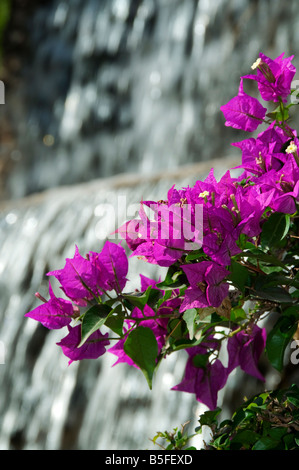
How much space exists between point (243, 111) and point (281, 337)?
240 millimetres

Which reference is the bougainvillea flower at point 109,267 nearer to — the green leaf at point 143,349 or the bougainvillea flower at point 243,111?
the green leaf at point 143,349

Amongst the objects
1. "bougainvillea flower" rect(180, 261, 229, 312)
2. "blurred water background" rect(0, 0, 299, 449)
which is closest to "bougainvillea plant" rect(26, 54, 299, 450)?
"bougainvillea flower" rect(180, 261, 229, 312)

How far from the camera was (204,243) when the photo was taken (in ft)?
2.03

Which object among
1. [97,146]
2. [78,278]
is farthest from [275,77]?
[97,146]

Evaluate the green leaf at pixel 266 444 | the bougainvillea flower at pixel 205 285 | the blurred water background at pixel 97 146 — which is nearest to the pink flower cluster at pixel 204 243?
the bougainvillea flower at pixel 205 285

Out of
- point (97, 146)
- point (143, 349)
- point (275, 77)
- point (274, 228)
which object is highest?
point (275, 77)

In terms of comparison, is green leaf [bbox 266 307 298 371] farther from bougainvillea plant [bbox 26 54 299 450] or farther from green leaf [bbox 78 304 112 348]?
green leaf [bbox 78 304 112 348]

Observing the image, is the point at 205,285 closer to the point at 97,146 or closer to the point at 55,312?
the point at 55,312

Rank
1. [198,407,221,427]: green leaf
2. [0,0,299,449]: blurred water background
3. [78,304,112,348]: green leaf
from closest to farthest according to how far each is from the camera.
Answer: [78,304,112,348]: green leaf
[198,407,221,427]: green leaf
[0,0,299,449]: blurred water background

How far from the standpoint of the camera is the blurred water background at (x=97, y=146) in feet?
6.55

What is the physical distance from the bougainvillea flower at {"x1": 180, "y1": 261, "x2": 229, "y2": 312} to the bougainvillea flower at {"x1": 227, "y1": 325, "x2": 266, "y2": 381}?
0.15 m

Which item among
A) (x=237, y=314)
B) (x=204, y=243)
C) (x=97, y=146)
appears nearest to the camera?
(x=204, y=243)

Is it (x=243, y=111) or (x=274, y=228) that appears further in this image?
(x=243, y=111)

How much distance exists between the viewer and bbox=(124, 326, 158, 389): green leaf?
2.12 feet
